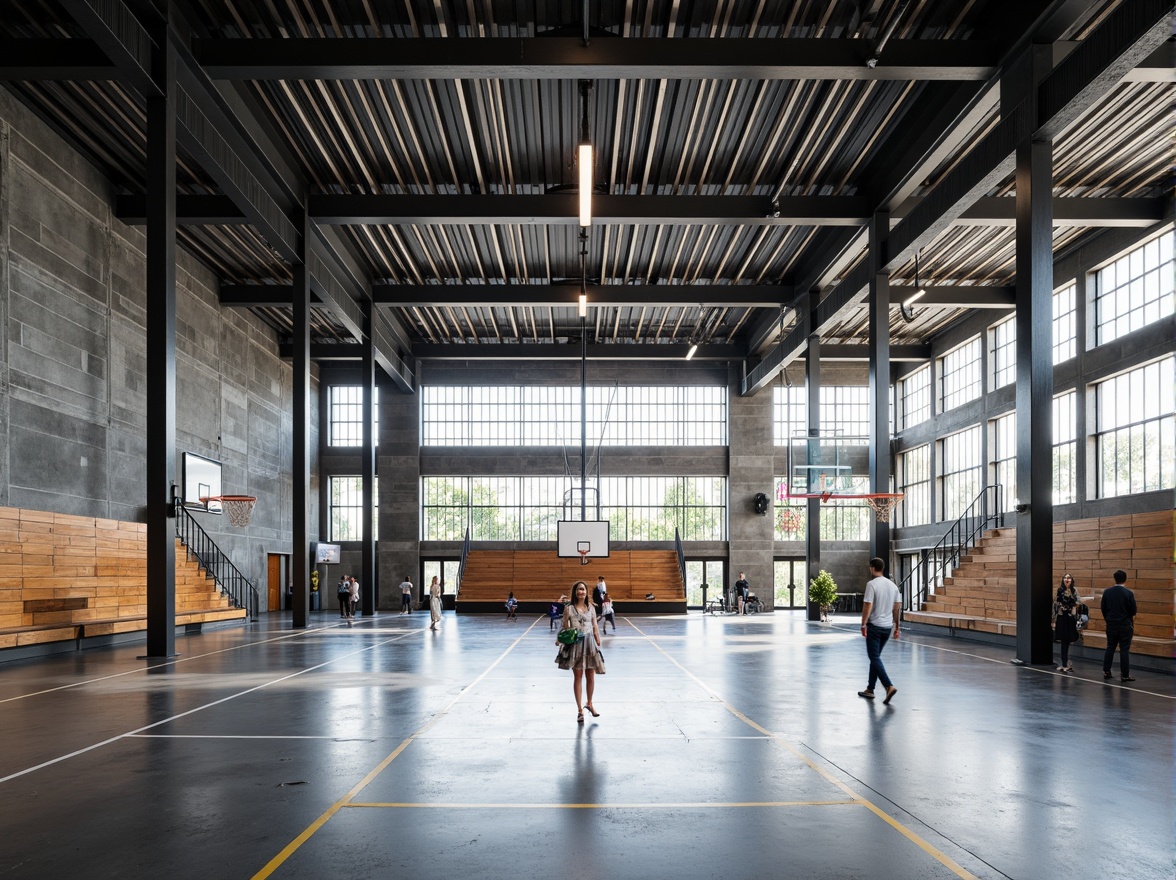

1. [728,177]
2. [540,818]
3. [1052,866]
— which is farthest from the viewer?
[728,177]

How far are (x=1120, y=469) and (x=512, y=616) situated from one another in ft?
68.9

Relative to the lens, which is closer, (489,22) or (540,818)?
(540,818)

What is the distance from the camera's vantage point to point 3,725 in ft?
33.7

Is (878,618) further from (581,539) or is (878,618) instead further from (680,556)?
(680,556)

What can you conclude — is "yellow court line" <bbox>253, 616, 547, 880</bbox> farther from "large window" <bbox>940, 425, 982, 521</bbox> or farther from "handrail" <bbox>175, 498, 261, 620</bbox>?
"large window" <bbox>940, 425, 982, 521</bbox>

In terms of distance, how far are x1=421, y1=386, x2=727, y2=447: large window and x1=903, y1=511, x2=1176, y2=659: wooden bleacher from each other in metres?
18.2

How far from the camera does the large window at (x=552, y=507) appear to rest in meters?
45.0

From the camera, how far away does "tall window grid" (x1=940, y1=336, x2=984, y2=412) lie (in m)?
38.2

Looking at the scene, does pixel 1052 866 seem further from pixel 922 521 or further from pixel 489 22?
pixel 922 521

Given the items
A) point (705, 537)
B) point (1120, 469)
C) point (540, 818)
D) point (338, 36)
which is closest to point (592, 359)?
point (705, 537)

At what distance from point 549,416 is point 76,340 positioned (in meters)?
25.3

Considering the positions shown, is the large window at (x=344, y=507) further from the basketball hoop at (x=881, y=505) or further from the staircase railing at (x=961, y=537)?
the basketball hoop at (x=881, y=505)

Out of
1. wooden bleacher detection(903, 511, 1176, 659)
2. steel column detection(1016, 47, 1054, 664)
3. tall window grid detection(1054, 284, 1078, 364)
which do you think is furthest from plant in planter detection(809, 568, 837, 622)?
steel column detection(1016, 47, 1054, 664)

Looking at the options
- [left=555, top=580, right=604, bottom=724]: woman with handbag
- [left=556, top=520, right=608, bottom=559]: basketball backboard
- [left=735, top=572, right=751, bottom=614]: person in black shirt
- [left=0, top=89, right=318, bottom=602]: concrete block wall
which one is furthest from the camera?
[left=735, top=572, right=751, bottom=614]: person in black shirt
